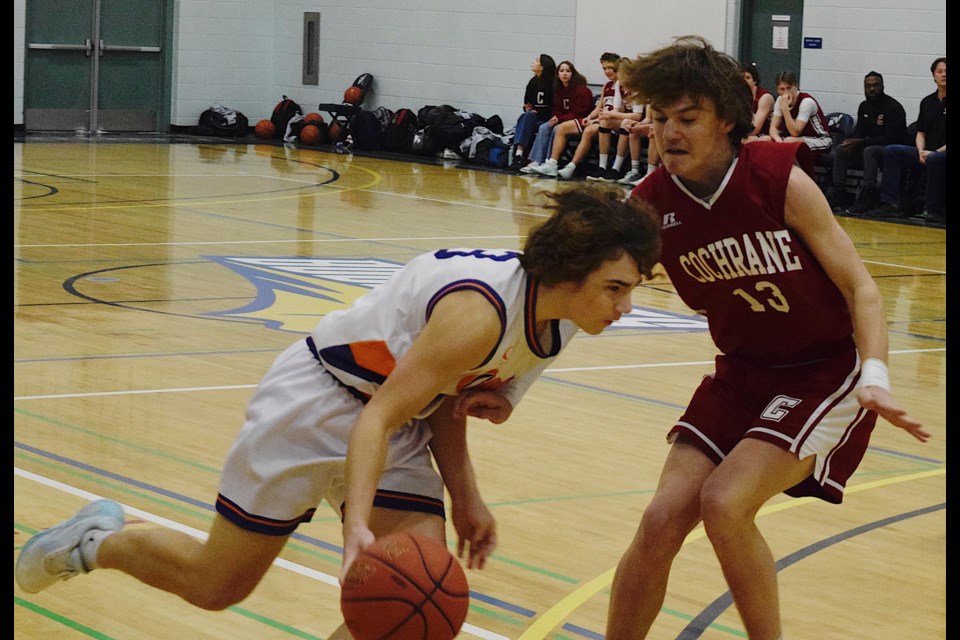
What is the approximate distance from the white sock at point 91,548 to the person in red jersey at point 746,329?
1.20 metres

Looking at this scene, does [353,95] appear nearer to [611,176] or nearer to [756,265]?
[611,176]

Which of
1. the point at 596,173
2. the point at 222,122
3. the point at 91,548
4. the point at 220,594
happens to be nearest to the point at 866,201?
the point at 596,173

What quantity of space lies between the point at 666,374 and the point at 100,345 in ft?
8.92

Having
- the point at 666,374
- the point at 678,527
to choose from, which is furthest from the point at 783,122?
the point at 678,527

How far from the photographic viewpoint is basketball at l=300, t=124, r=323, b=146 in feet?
67.9

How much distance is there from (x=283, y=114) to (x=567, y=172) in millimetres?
6251

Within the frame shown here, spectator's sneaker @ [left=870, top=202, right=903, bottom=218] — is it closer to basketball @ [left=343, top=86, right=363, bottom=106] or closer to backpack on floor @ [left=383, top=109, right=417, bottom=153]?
backpack on floor @ [left=383, top=109, right=417, bottom=153]

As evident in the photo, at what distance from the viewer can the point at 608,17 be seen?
58.5 ft

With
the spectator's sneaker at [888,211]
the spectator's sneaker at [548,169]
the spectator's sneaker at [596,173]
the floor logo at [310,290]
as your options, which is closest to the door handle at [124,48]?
the spectator's sneaker at [548,169]

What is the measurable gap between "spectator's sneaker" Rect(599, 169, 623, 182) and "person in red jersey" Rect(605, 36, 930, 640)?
13030mm

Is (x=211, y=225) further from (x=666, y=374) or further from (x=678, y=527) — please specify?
(x=678, y=527)

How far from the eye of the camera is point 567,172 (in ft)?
55.3

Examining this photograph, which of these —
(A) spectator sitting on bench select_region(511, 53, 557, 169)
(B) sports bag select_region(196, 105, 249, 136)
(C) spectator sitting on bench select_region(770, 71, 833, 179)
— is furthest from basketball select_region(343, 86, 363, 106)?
(C) spectator sitting on bench select_region(770, 71, 833, 179)

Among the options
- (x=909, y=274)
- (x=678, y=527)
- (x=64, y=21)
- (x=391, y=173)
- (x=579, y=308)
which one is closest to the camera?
(x=579, y=308)
